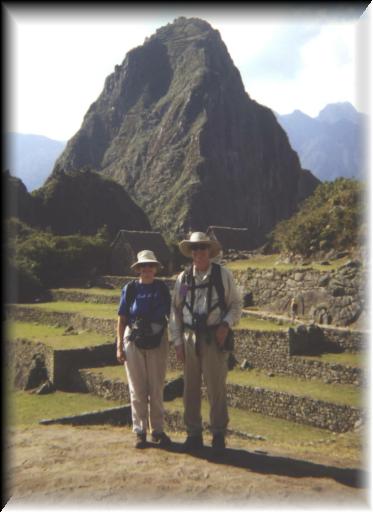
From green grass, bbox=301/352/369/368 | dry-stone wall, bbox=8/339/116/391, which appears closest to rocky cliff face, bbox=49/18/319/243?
dry-stone wall, bbox=8/339/116/391

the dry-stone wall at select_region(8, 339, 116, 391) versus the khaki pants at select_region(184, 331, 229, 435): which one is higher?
the khaki pants at select_region(184, 331, 229, 435)

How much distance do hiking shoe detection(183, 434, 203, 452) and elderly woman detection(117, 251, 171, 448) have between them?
26cm

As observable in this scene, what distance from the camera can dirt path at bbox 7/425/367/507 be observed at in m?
4.45

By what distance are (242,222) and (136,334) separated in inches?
5313

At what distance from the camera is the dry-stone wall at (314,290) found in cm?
1423

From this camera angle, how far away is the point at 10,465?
209 inches

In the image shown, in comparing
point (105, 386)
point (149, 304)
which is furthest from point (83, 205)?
point (149, 304)

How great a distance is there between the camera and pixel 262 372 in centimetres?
1350

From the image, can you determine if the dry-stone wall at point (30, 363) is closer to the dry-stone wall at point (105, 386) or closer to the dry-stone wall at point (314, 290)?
the dry-stone wall at point (105, 386)

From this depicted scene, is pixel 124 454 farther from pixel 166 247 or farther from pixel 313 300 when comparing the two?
pixel 166 247

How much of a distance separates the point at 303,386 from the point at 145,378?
6977 mm

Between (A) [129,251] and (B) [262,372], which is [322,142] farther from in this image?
(B) [262,372]

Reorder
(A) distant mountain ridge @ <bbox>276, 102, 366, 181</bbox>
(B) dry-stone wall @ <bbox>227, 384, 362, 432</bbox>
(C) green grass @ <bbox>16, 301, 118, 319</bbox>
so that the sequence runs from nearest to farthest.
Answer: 1. (B) dry-stone wall @ <bbox>227, 384, 362, 432</bbox>
2. (C) green grass @ <bbox>16, 301, 118, 319</bbox>
3. (A) distant mountain ridge @ <bbox>276, 102, 366, 181</bbox>

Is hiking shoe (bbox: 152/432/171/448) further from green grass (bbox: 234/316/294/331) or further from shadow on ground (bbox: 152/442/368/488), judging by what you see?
green grass (bbox: 234/316/294/331)
